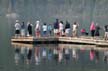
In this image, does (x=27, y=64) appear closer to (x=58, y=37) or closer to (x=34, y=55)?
(x=34, y=55)

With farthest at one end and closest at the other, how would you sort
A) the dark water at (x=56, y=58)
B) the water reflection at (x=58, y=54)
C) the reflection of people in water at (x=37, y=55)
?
1. the water reflection at (x=58, y=54)
2. the reflection of people in water at (x=37, y=55)
3. the dark water at (x=56, y=58)

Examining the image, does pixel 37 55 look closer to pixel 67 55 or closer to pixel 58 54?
pixel 58 54

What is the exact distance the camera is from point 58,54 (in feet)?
187

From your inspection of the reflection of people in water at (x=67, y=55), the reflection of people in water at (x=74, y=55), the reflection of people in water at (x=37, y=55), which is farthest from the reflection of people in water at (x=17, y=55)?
the reflection of people in water at (x=74, y=55)

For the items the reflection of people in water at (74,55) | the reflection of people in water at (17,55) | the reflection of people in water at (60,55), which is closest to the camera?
the reflection of people in water at (17,55)

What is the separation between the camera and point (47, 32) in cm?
6956

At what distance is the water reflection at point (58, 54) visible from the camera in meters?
52.7

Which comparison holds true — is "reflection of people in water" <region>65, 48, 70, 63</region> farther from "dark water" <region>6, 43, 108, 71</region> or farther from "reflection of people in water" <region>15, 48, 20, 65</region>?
"reflection of people in water" <region>15, 48, 20, 65</region>

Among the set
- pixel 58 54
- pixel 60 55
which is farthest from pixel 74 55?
pixel 58 54

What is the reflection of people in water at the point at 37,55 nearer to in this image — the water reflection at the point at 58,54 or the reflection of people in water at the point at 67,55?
the water reflection at the point at 58,54

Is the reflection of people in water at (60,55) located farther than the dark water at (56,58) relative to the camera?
Yes

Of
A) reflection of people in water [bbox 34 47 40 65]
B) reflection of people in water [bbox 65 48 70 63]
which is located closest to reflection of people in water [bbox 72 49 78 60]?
reflection of people in water [bbox 65 48 70 63]

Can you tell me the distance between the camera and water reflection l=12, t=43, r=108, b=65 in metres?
52.7

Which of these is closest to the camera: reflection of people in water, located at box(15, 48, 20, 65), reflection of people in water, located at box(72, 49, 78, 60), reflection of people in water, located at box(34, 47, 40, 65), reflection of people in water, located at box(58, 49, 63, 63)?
reflection of people in water, located at box(34, 47, 40, 65)
